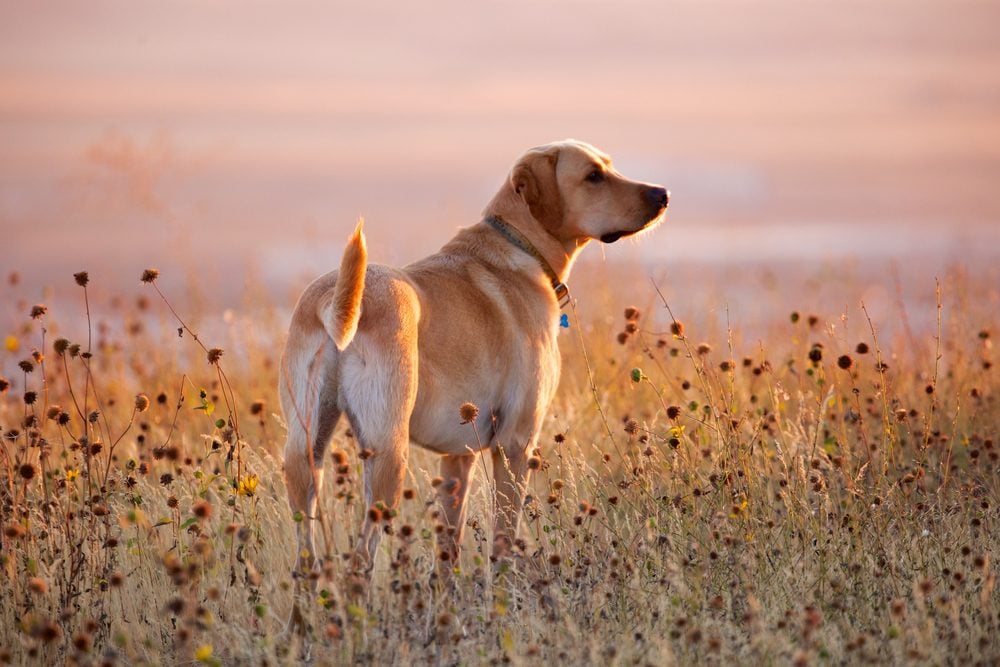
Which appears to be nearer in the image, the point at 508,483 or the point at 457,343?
the point at 457,343

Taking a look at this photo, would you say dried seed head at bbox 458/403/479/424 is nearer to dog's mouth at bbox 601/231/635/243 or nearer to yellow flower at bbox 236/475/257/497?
yellow flower at bbox 236/475/257/497

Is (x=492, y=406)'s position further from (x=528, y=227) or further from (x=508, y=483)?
(x=528, y=227)

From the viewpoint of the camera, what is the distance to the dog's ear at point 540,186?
191 inches

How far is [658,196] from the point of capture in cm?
489

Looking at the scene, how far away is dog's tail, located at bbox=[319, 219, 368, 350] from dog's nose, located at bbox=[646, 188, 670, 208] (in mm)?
1669

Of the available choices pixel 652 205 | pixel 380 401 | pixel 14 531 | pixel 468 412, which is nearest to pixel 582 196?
pixel 652 205

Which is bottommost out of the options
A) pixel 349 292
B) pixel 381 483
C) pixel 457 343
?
pixel 381 483

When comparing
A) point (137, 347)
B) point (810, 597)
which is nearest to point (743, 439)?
point (810, 597)

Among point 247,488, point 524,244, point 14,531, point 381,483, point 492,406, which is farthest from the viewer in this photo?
point 524,244

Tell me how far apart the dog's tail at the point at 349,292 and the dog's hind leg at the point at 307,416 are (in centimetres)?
18

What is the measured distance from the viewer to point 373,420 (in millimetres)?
3771

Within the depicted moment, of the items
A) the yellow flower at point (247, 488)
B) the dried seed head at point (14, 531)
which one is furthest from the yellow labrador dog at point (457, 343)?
the dried seed head at point (14, 531)

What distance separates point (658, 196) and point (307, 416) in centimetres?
195

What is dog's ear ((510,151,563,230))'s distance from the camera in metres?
4.85
